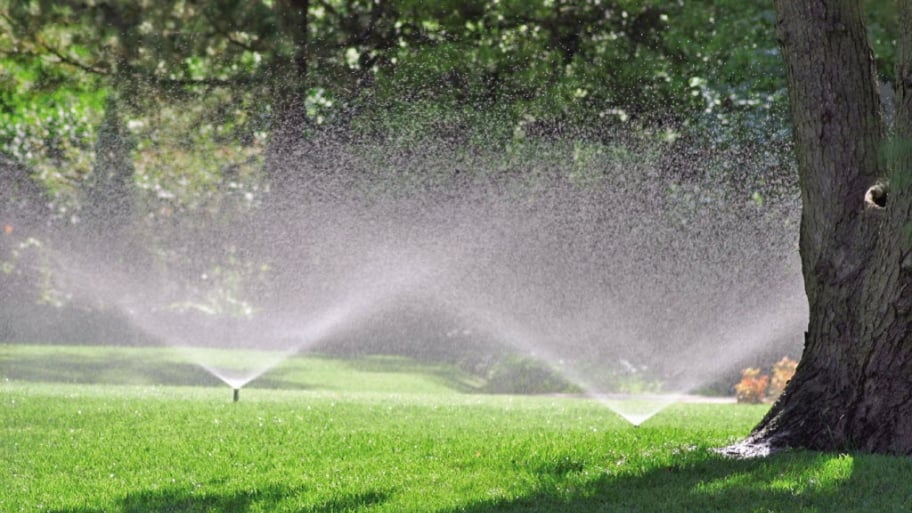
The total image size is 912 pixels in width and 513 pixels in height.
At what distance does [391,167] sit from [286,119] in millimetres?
1333

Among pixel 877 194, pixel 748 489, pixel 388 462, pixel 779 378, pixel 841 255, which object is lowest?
pixel 748 489

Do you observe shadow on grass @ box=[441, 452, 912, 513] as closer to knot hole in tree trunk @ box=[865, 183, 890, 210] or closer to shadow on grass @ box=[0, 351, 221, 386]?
knot hole in tree trunk @ box=[865, 183, 890, 210]

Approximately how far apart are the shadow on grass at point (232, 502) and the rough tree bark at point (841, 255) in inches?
79.2

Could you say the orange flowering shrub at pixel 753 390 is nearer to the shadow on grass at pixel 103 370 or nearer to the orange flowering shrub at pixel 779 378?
the orange flowering shrub at pixel 779 378

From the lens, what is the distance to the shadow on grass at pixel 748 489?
4.84m

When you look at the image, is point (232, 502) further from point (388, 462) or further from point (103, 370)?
point (103, 370)

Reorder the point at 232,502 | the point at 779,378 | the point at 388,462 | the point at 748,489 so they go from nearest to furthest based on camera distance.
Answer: the point at 748,489
the point at 232,502
the point at 388,462
the point at 779,378

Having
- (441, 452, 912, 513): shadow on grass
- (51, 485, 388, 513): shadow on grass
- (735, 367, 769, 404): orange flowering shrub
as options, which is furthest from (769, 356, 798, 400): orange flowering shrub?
(51, 485, 388, 513): shadow on grass

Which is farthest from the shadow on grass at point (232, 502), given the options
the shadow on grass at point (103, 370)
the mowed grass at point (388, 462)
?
the shadow on grass at point (103, 370)

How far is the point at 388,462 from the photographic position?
6.13m

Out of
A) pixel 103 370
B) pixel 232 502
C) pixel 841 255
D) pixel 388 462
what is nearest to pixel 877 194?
pixel 841 255

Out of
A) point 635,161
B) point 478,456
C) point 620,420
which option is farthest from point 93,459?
point 635,161

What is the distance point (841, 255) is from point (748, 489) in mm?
1426

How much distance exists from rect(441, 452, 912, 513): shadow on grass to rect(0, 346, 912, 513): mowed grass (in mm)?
10
